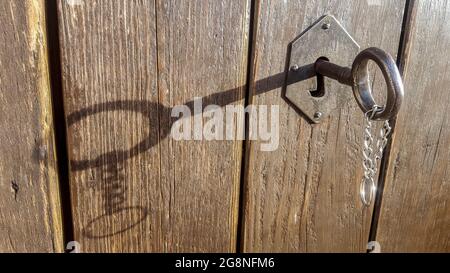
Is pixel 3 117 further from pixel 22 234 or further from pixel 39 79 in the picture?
pixel 22 234

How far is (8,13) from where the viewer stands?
491mm

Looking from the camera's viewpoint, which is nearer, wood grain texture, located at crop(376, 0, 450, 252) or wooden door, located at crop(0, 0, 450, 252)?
wooden door, located at crop(0, 0, 450, 252)

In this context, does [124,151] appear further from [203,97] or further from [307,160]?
[307,160]

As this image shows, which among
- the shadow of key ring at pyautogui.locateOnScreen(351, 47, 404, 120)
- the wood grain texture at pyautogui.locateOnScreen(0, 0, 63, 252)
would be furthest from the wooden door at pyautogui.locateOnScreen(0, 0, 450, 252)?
the shadow of key ring at pyautogui.locateOnScreen(351, 47, 404, 120)

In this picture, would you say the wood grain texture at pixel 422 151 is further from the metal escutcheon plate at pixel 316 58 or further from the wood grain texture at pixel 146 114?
the wood grain texture at pixel 146 114

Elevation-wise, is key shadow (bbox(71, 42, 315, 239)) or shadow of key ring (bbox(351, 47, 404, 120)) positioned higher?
shadow of key ring (bbox(351, 47, 404, 120))

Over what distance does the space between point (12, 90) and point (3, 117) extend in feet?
0.13

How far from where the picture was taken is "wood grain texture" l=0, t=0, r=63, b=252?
502 mm

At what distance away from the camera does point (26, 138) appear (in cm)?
54

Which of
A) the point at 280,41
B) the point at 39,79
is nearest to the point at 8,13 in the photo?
the point at 39,79

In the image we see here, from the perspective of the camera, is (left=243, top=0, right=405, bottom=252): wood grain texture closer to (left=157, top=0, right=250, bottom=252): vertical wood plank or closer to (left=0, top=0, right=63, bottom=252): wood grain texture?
(left=157, top=0, right=250, bottom=252): vertical wood plank

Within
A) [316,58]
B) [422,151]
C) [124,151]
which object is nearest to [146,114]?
[124,151]

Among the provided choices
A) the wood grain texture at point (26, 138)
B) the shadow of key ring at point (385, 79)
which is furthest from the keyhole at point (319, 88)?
the wood grain texture at point (26, 138)

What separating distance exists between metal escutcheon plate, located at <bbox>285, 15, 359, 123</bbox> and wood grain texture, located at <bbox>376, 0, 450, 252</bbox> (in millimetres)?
128
